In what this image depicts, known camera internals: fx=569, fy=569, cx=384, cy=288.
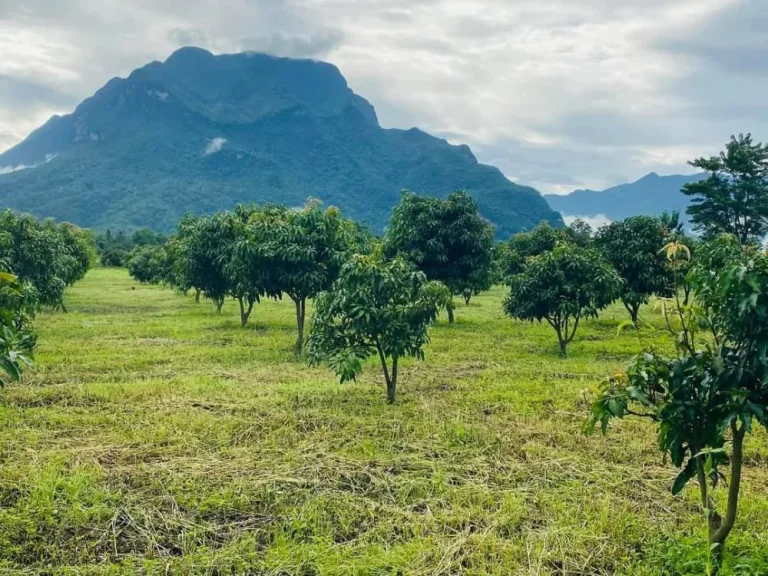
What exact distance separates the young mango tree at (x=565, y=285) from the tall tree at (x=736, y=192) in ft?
94.9

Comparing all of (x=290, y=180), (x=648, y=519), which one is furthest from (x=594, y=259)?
(x=290, y=180)

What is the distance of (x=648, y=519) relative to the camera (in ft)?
18.1

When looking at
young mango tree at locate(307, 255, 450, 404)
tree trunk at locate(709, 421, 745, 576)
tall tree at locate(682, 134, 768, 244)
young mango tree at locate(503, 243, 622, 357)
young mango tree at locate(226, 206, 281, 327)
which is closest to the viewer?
tree trunk at locate(709, 421, 745, 576)

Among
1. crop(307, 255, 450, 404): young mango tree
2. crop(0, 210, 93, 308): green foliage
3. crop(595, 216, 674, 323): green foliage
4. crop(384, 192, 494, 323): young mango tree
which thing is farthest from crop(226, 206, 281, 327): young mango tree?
crop(595, 216, 674, 323): green foliage

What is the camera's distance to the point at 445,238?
2103cm

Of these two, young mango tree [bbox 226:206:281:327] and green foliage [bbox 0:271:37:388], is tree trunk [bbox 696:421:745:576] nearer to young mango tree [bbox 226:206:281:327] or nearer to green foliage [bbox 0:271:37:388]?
green foliage [bbox 0:271:37:388]

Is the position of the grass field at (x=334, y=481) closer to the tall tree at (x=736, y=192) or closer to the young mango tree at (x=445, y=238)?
the young mango tree at (x=445, y=238)

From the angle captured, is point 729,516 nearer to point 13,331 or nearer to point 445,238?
point 13,331

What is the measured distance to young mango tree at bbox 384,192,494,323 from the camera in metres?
20.8

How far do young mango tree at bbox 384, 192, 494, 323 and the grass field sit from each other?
9.57 meters

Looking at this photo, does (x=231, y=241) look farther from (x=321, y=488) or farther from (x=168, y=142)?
(x=168, y=142)

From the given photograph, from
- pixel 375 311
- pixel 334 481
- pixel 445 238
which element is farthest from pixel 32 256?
pixel 334 481

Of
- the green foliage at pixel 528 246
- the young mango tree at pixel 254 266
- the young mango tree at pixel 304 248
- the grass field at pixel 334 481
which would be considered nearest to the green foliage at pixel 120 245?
the green foliage at pixel 528 246

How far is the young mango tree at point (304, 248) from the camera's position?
1398 centimetres
